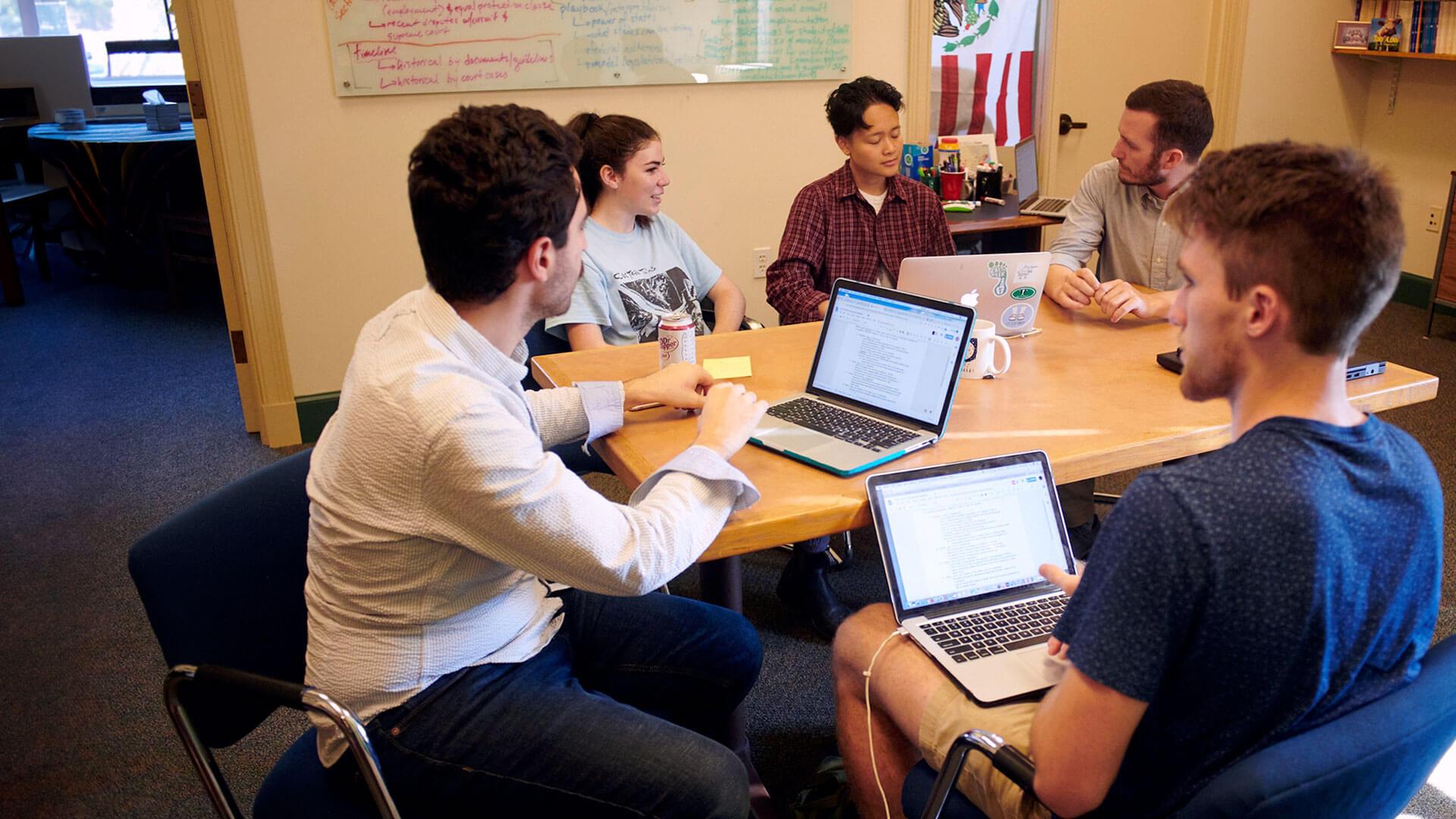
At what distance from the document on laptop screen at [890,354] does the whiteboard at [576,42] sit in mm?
2117

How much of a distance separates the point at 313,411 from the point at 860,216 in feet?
6.52

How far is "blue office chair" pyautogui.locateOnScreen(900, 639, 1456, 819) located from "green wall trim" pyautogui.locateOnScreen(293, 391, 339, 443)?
10.6 feet

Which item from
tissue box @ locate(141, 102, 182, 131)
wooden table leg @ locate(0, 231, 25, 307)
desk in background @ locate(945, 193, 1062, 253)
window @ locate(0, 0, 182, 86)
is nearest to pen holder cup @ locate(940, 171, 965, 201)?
desk in background @ locate(945, 193, 1062, 253)

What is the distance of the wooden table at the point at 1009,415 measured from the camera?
1488mm

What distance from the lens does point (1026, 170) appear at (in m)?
4.20

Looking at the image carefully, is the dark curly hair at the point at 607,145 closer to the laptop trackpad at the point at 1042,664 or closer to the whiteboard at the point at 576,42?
the whiteboard at the point at 576,42

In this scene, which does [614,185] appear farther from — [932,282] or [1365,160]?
[1365,160]

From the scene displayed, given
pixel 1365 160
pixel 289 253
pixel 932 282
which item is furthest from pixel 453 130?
pixel 289 253

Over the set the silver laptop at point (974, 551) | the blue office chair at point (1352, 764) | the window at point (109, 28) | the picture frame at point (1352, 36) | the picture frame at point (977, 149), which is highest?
the window at point (109, 28)

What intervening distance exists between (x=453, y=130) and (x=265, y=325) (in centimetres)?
253

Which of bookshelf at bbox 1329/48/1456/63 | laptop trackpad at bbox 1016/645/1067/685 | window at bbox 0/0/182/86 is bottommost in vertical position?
laptop trackpad at bbox 1016/645/1067/685

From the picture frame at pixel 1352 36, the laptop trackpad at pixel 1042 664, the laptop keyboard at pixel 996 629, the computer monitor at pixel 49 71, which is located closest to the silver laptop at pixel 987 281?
the laptop keyboard at pixel 996 629

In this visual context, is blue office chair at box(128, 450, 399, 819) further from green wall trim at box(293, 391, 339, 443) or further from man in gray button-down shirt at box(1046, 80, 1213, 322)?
green wall trim at box(293, 391, 339, 443)

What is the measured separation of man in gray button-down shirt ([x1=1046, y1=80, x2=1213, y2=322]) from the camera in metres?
2.35
